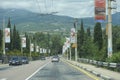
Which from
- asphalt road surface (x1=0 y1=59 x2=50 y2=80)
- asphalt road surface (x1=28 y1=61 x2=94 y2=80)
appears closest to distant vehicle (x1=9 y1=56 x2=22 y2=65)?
asphalt road surface (x1=0 y1=59 x2=50 y2=80)

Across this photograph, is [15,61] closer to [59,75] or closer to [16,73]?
[16,73]

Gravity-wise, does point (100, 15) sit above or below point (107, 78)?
above

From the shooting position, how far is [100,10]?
43562 millimetres

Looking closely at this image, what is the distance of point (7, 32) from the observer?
7288 centimetres

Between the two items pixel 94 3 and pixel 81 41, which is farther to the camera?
pixel 81 41

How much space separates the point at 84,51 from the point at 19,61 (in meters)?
44.1

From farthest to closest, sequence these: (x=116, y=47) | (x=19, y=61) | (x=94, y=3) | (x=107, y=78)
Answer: (x=116, y=47) → (x=19, y=61) → (x=94, y=3) → (x=107, y=78)

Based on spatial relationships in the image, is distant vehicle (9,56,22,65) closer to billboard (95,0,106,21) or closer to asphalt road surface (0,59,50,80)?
asphalt road surface (0,59,50,80)

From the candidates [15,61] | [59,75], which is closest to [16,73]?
[59,75]

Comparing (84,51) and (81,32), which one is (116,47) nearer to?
(84,51)

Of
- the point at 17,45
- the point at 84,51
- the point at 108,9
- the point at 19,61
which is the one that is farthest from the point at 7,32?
the point at 17,45

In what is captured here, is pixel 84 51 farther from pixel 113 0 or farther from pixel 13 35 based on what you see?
pixel 113 0

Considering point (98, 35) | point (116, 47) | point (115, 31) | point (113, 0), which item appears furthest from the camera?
point (115, 31)

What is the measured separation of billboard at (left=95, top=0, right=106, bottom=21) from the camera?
43.3 metres
